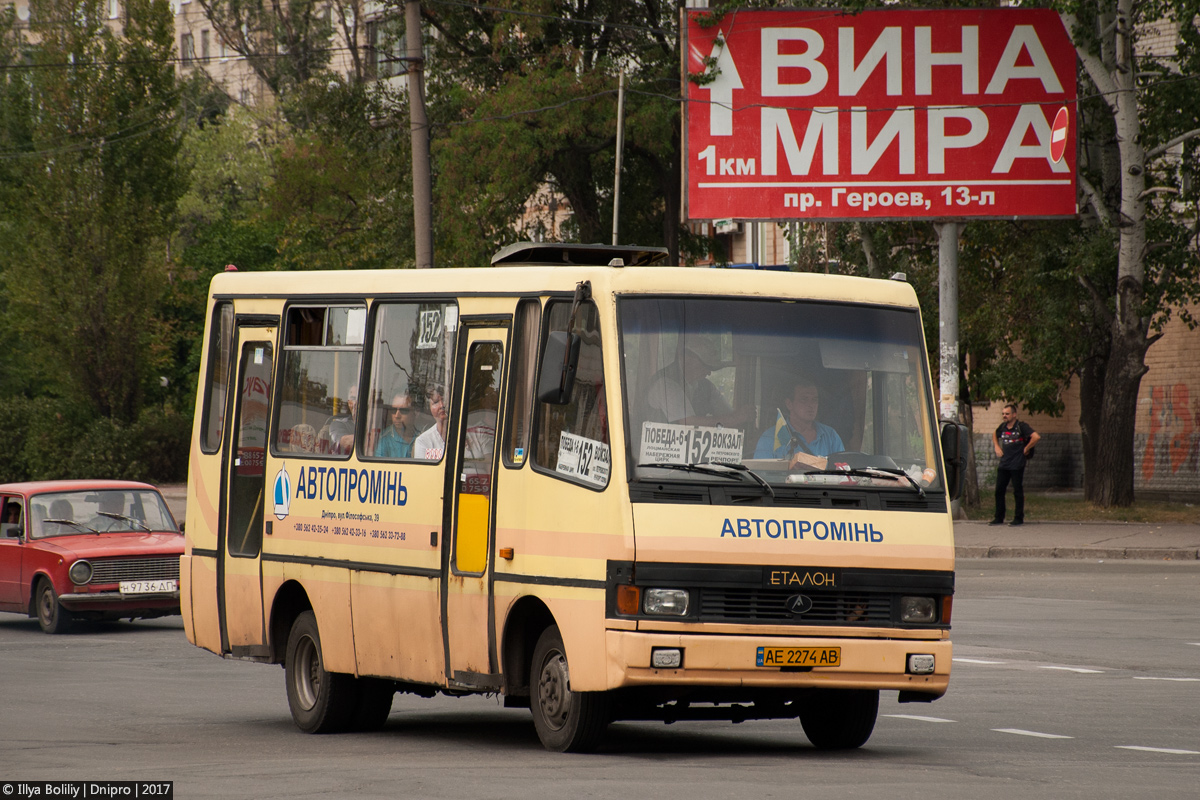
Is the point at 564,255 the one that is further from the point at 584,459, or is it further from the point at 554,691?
the point at 554,691

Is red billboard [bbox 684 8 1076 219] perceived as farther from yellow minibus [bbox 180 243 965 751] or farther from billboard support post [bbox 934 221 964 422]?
yellow minibus [bbox 180 243 965 751]

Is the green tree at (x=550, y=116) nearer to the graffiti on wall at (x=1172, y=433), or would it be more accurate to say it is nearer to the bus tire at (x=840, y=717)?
the graffiti on wall at (x=1172, y=433)

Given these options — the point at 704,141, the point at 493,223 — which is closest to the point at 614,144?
the point at 493,223

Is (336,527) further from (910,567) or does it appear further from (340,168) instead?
(340,168)

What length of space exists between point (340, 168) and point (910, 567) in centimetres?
5000

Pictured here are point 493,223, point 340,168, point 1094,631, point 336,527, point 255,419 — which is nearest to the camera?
point 336,527

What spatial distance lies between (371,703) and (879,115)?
819 inches

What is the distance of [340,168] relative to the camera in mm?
57344

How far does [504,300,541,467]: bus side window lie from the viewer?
9.60 meters

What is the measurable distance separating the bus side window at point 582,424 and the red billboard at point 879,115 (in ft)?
68.6

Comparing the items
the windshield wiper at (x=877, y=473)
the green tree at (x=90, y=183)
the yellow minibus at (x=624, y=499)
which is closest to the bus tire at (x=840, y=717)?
the yellow minibus at (x=624, y=499)

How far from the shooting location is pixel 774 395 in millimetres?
9227

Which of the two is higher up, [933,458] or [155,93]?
[155,93]

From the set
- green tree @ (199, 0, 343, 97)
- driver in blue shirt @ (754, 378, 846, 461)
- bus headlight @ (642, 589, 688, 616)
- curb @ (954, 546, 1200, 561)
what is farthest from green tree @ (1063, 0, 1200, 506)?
green tree @ (199, 0, 343, 97)
